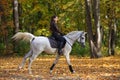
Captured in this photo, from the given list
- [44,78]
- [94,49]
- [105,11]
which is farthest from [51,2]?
[44,78]

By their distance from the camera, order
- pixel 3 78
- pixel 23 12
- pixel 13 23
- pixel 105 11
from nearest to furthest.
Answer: pixel 3 78, pixel 13 23, pixel 105 11, pixel 23 12

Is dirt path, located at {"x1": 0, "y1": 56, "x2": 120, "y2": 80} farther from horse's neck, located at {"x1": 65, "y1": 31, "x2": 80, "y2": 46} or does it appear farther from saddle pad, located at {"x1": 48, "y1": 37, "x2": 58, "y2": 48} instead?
horse's neck, located at {"x1": 65, "y1": 31, "x2": 80, "y2": 46}

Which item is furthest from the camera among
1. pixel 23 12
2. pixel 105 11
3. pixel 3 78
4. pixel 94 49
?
pixel 23 12

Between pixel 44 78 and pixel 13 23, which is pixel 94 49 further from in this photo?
pixel 44 78

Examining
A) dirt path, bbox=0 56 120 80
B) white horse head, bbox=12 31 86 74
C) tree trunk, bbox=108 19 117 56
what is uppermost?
white horse head, bbox=12 31 86 74

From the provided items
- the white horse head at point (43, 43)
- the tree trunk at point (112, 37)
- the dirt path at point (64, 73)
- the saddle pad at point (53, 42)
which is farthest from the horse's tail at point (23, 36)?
the tree trunk at point (112, 37)

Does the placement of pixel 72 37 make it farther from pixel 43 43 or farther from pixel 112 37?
pixel 112 37

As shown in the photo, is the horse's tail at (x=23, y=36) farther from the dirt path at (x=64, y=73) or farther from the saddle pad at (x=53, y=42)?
the dirt path at (x=64, y=73)

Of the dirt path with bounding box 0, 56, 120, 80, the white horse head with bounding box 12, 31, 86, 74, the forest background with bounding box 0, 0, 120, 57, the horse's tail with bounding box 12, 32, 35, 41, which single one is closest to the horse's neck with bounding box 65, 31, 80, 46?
the white horse head with bounding box 12, 31, 86, 74

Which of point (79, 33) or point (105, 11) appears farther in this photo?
point (105, 11)

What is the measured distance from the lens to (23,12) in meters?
42.7

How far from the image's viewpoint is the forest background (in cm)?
3105

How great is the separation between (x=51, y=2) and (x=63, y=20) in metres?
2.86

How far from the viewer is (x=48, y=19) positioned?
127 feet
